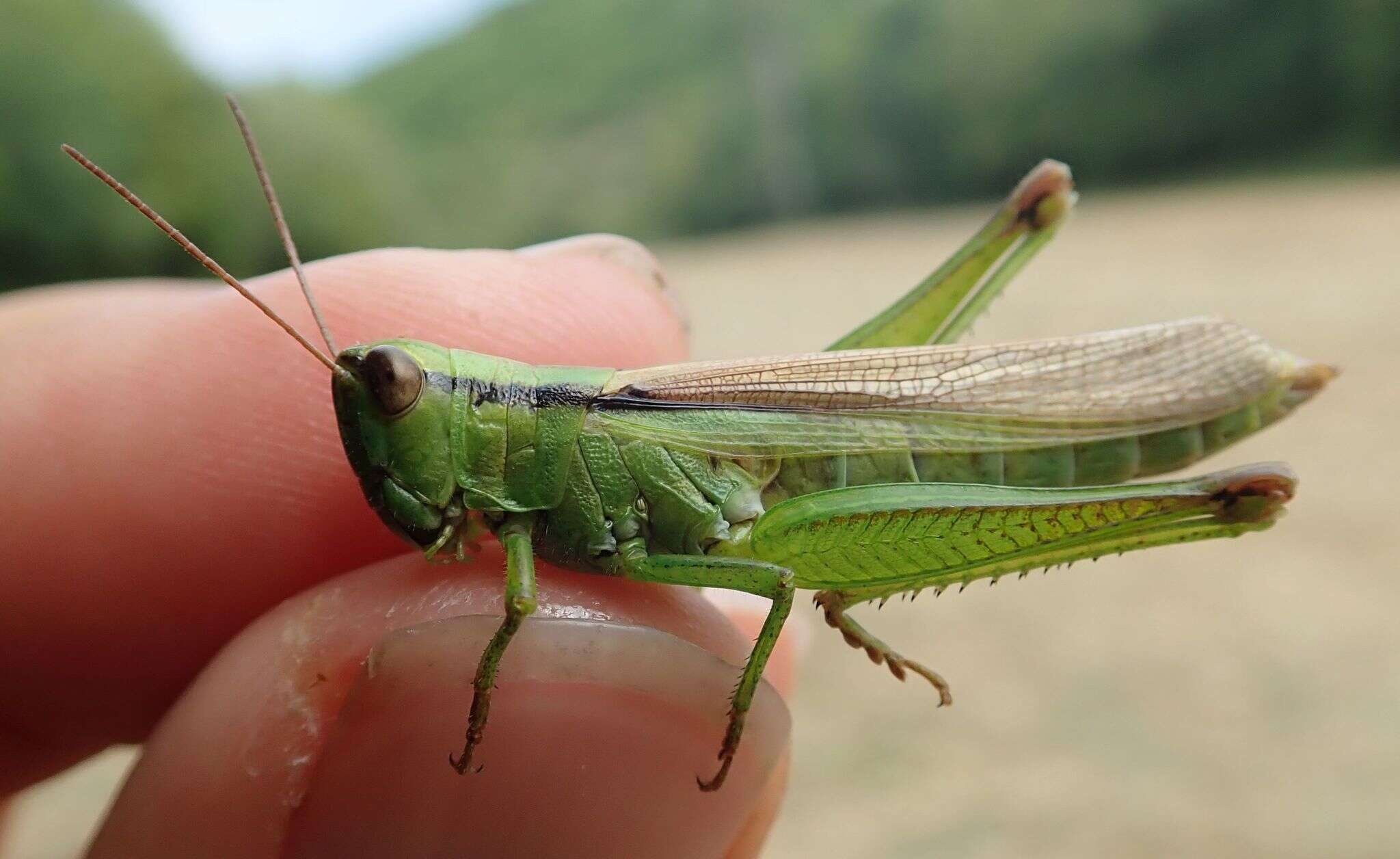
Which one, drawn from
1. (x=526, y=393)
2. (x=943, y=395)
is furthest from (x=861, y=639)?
(x=526, y=393)

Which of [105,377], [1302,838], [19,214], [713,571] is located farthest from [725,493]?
[19,214]

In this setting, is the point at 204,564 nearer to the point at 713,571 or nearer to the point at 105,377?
the point at 105,377

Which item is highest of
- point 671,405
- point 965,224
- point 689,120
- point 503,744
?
point 671,405

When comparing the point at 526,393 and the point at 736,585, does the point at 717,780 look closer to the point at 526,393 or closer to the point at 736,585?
the point at 736,585

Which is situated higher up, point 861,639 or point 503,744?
point 503,744

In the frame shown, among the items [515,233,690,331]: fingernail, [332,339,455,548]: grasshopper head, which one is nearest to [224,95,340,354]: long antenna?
[332,339,455,548]: grasshopper head

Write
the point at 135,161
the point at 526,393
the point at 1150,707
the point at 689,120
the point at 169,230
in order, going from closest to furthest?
the point at 169,230 < the point at 526,393 < the point at 1150,707 < the point at 135,161 < the point at 689,120

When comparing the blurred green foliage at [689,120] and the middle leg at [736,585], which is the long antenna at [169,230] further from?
the blurred green foliage at [689,120]
